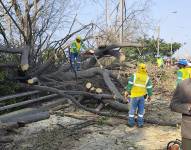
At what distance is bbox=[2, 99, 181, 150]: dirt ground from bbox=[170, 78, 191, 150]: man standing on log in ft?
11.5

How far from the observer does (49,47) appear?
13.1 m

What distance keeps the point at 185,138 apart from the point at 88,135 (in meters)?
4.61

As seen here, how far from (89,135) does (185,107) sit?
4.70 metres

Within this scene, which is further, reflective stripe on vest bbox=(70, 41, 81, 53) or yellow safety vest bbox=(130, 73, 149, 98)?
reflective stripe on vest bbox=(70, 41, 81, 53)

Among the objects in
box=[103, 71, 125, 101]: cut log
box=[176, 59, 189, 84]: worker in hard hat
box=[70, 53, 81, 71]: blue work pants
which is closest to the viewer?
box=[176, 59, 189, 84]: worker in hard hat

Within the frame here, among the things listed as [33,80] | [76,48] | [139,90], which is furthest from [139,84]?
[76,48]

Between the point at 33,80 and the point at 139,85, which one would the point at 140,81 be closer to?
the point at 139,85

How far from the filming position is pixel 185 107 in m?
4.69

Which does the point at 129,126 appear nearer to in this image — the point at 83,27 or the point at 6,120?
the point at 6,120

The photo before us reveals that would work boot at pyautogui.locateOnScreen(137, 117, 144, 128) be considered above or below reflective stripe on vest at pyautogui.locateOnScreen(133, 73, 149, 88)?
below

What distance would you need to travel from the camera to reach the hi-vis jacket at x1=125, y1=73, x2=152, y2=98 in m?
10.2

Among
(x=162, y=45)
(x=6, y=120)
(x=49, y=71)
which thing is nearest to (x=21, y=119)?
(x=6, y=120)

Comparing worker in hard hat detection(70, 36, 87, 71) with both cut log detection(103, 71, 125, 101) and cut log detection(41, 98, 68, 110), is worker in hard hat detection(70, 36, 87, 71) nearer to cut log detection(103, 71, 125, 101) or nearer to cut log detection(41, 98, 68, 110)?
cut log detection(103, 71, 125, 101)

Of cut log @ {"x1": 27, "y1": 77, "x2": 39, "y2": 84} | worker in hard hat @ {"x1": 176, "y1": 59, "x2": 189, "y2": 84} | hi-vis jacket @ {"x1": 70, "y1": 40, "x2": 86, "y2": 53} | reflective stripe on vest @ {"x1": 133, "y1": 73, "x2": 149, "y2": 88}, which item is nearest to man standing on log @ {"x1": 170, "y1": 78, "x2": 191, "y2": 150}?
reflective stripe on vest @ {"x1": 133, "y1": 73, "x2": 149, "y2": 88}
